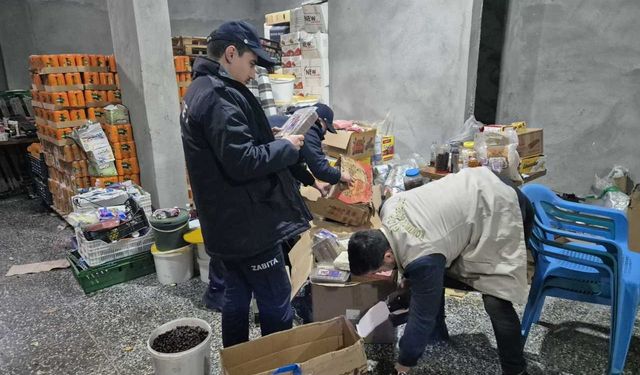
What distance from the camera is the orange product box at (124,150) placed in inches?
142

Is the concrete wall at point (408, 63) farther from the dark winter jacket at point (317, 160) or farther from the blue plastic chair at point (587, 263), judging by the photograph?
the blue plastic chair at point (587, 263)

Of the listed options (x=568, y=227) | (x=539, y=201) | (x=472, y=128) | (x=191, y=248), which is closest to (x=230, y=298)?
(x=191, y=248)

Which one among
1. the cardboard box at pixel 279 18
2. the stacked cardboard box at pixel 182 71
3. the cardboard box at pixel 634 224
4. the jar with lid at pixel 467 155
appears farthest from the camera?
the cardboard box at pixel 279 18

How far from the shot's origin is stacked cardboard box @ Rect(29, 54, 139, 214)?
3689 millimetres

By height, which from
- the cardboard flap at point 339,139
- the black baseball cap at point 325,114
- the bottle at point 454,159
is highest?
the black baseball cap at point 325,114

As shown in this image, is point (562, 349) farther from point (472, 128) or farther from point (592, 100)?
point (592, 100)

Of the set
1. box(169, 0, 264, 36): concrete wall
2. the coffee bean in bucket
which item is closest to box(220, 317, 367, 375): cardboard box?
the coffee bean in bucket

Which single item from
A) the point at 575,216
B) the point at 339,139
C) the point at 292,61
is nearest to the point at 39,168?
the point at 292,61

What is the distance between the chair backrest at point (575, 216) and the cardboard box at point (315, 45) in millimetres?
3248

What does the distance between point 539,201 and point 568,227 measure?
0.21 meters

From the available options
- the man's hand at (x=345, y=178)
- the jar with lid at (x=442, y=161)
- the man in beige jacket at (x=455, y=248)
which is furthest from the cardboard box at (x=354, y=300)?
the jar with lid at (x=442, y=161)

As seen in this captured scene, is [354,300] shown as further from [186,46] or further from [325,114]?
[186,46]

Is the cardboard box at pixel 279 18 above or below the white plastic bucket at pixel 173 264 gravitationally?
above

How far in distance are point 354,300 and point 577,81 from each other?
2983 millimetres
